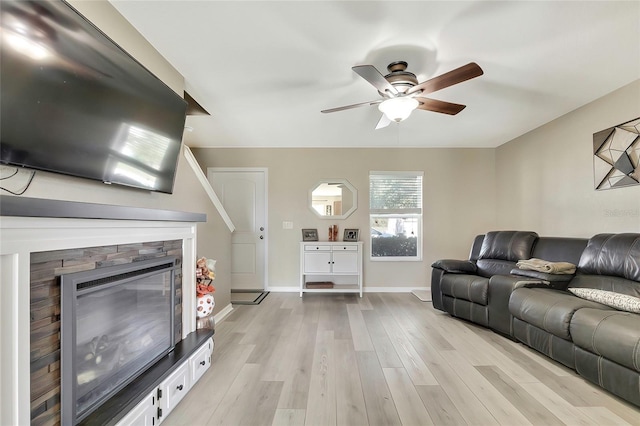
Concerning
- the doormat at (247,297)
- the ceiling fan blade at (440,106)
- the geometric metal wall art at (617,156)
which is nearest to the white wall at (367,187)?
the doormat at (247,297)

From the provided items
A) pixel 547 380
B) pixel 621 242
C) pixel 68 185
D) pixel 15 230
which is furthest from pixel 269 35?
pixel 621 242

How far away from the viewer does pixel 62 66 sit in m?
1.11

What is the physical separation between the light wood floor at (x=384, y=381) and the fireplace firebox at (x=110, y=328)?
436mm

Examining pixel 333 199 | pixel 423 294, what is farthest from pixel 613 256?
pixel 333 199

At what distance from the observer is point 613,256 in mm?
2307

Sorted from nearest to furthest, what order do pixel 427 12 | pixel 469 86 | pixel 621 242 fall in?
pixel 427 12 < pixel 621 242 < pixel 469 86

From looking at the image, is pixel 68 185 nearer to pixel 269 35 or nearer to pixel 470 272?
pixel 269 35

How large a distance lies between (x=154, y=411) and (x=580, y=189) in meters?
4.32

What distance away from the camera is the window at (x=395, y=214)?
4.64 m

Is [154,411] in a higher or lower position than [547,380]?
higher

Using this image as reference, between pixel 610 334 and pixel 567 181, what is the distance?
217 centimetres

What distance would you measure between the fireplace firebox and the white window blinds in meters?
3.45

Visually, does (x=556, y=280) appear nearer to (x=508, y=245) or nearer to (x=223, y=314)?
(x=508, y=245)

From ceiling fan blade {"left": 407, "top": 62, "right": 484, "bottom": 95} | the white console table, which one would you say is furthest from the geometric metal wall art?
the white console table
